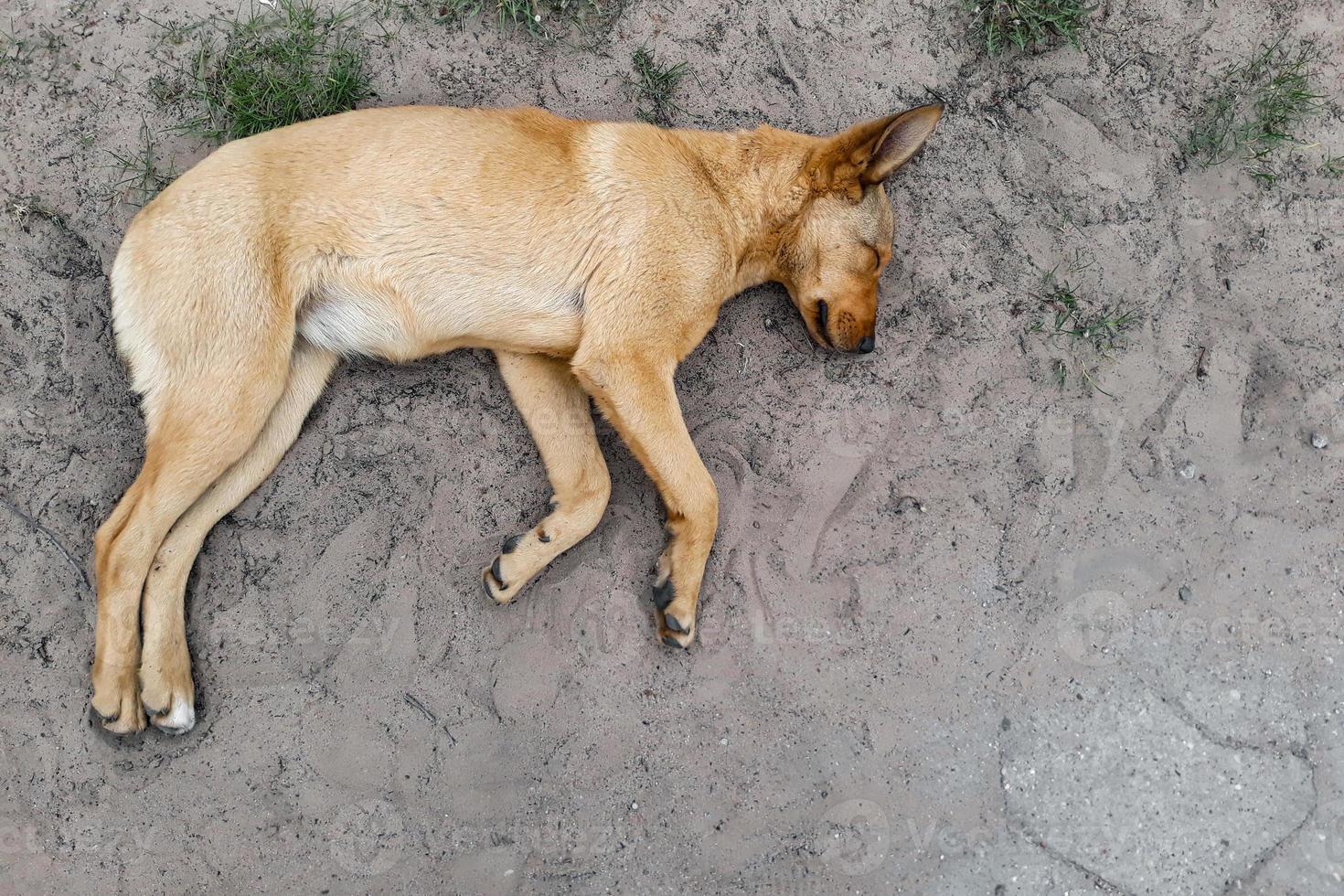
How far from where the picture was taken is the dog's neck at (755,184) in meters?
3.71

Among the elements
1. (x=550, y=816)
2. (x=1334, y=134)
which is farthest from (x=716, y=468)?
(x=1334, y=134)

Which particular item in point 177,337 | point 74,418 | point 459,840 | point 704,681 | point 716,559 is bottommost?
point 459,840

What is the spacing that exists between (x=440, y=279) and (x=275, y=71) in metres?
1.58

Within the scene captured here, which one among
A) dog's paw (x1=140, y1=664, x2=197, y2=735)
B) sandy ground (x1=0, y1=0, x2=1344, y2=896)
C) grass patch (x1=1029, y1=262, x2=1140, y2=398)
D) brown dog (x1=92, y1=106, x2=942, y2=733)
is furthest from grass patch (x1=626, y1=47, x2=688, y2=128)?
dog's paw (x1=140, y1=664, x2=197, y2=735)

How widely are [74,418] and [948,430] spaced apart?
12.9 feet

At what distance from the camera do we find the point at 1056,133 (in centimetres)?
429

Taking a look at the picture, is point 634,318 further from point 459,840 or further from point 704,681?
point 459,840

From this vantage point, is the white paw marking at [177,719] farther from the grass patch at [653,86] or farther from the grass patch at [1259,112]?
the grass patch at [1259,112]

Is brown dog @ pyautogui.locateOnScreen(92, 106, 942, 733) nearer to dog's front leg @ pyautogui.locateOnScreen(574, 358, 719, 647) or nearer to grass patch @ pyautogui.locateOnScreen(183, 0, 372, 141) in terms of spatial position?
dog's front leg @ pyautogui.locateOnScreen(574, 358, 719, 647)

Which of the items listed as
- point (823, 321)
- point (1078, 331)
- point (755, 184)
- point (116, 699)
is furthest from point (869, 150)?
point (116, 699)

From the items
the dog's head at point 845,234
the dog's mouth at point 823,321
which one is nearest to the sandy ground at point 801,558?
the dog's mouth at point 823,321

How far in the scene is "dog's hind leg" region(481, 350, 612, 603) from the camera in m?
3.74

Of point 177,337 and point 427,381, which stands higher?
point 177,337

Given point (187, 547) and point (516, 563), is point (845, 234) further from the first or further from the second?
point (187, 547)
